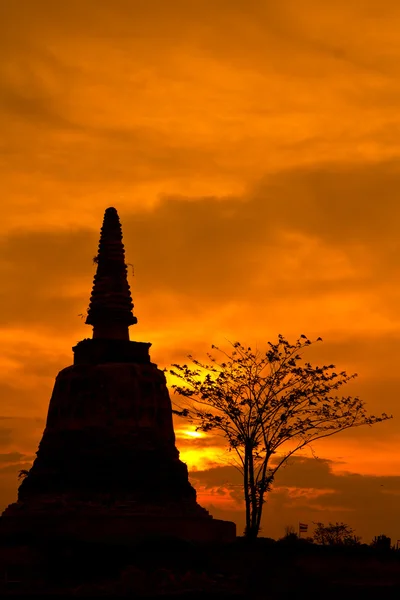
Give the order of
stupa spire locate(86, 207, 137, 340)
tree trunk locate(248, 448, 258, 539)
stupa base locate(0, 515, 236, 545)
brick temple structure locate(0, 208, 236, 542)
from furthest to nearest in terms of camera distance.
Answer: tree trunk locate(248, 448, 258, 539) → stupa spire locate(86, 207, 137, 340) → brick temple structure locate(0, 208, 236, 542) → stupa base locate(0, 515, 236, 545)

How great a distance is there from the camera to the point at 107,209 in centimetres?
5309

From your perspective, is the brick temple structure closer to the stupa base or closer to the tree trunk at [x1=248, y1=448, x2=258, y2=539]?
the stupa base

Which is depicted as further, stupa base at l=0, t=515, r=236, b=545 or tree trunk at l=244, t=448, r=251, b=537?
tree trunk at l=244, t=448, r=251, b=537

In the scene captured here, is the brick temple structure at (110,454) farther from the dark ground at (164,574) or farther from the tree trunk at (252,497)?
the tree trunk at (252,497)

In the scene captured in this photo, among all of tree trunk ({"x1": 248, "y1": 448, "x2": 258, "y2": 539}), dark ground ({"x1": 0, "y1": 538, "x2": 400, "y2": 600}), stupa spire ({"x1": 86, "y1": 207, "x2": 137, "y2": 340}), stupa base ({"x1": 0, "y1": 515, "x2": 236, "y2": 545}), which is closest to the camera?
dark ground ({"x1": 0, "y1": 538, "x2": 400, "y2": 600})

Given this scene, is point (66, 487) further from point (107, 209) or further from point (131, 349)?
point (107, 209)

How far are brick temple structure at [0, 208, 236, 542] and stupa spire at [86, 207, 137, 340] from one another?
4 cm

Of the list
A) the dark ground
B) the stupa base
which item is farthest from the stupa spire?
the dark ground

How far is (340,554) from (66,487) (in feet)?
41.6

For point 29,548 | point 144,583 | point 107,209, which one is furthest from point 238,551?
point 107,209

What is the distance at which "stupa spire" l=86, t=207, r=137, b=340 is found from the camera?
50.6 m

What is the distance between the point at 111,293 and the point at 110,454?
723 cm

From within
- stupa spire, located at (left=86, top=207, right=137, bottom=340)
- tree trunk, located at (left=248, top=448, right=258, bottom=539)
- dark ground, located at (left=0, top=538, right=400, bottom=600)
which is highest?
stupa spire, located at (left=86, top=207, right=137, bottom=340)

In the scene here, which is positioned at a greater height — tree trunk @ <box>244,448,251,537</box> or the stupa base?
tree trunk @ <box>244,448,251,537</box>
